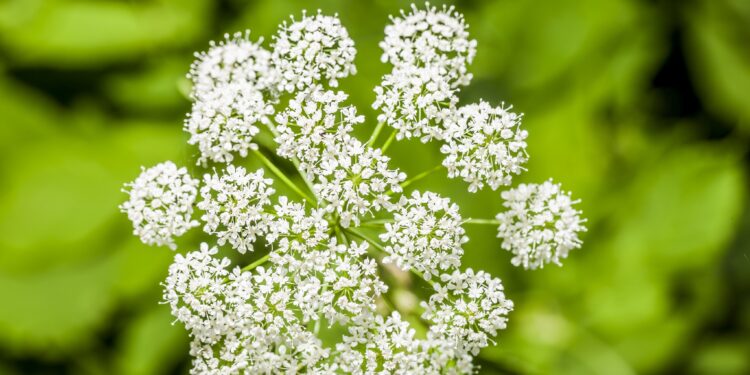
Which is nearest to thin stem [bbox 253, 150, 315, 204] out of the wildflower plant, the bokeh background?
the wildflower plant

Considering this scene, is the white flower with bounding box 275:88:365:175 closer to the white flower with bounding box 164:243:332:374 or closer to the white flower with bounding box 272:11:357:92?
the white flower with bounding box 272:11:357:92

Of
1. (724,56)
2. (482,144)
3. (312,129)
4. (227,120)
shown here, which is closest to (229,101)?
(227,120)

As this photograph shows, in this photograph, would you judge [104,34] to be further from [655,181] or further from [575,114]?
[655,181]

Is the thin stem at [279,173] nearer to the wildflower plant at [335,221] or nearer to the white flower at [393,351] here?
the wildflower plant at [335,221]

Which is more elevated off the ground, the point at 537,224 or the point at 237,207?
the point at 537,224

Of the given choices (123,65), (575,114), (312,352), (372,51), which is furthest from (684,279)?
(123,65)

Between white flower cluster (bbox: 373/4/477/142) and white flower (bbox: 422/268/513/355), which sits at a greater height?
white flower cluster (bbox: 373/4/477/142)

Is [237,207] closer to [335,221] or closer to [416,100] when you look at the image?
[335,221]

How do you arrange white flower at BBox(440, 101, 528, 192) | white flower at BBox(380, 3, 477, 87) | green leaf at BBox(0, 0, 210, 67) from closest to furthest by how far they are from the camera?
white flower at BBox(440, 101, 528, 192) < white flower at BBox(380, 3, 477, 87) < green leaf at BBox(0, 0, 210, 67)
